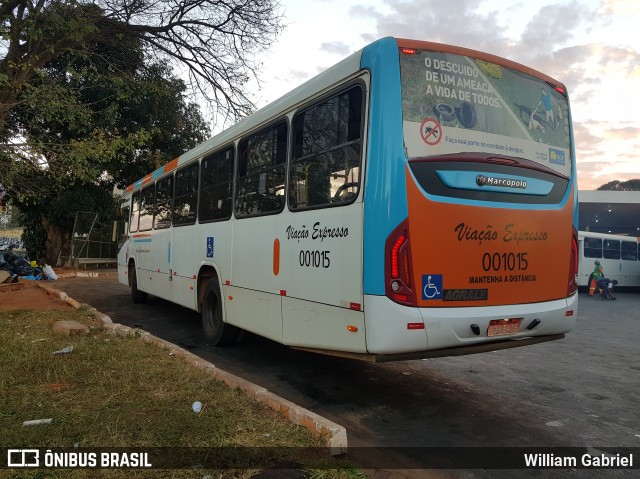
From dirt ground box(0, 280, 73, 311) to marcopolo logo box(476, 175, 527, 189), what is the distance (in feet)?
29.3

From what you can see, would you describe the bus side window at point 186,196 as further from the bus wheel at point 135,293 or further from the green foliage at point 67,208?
the green foliage at point 67,208

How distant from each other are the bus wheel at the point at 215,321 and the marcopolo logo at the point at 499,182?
423cm

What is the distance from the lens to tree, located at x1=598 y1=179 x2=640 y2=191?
7262cm

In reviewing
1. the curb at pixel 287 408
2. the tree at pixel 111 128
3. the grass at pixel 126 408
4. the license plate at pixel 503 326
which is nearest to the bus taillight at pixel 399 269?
the license plate at pixel 503 326

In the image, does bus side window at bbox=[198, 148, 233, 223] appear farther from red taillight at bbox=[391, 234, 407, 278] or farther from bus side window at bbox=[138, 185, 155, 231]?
red taillight at bbox=[391, 234, 407, 278]

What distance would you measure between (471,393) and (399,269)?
7.57 ft

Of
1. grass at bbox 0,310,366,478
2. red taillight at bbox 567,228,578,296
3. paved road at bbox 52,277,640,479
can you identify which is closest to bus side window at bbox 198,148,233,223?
paved road at bbox 52,277,640,479

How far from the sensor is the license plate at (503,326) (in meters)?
4.22

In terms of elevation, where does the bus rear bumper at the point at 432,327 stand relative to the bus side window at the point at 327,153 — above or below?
below

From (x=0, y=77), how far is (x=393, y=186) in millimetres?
7232

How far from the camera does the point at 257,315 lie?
5.80 metres

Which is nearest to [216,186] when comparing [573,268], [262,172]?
[262,172]

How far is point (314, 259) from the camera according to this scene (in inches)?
184

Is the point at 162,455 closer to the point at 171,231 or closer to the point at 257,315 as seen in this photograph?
the point at 257,315
